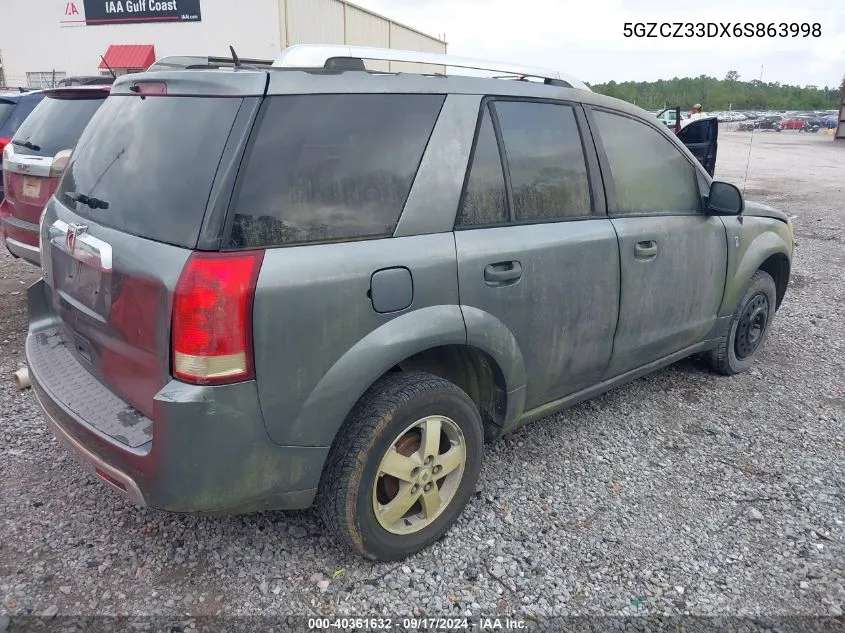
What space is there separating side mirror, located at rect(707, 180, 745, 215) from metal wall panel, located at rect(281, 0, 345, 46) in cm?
2224

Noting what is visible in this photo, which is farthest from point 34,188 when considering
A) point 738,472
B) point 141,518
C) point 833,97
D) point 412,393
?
point 833,97

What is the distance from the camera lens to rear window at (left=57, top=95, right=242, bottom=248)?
2.12m

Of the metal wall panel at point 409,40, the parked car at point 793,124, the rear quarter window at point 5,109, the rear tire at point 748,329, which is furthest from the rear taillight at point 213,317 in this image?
the parked car at point 793,124

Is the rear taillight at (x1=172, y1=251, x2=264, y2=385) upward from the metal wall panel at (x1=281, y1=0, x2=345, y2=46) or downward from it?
downward

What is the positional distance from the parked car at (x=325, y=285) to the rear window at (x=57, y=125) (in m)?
2.56

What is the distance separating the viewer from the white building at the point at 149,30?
24.4 metres

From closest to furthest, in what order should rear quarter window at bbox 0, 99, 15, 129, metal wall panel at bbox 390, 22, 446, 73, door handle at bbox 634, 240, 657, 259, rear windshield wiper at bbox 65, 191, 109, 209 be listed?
rear windshield wiper at bbox 65, 191, 109, 209 < door handle at bbox 634, 240, 657, 259 < rear quarter window at bbox 0, 99, 15, 129 < metal wall panel at bbox 390, 22, 446, 73

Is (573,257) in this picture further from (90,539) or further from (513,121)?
(90,539)

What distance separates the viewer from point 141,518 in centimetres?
283

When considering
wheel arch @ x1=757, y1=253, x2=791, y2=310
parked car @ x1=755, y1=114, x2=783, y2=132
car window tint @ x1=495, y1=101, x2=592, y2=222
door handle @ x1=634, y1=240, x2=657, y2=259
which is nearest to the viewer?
car window tint @ x1=495, y1=101, x2=592, y2=222

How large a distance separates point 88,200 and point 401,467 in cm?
159

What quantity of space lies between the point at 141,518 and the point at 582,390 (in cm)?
212

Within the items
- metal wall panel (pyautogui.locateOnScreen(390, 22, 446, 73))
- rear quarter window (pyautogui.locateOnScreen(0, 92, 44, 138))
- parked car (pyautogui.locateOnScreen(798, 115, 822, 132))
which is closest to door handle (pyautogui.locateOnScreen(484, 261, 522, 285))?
rear quarter window (pyautogui.locateOnScreen(0, 92, 44, 138))

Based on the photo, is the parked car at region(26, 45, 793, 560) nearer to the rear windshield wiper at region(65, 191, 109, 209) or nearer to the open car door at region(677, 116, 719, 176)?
the rear windshield wiper at region(65, 191, 109, 209)
